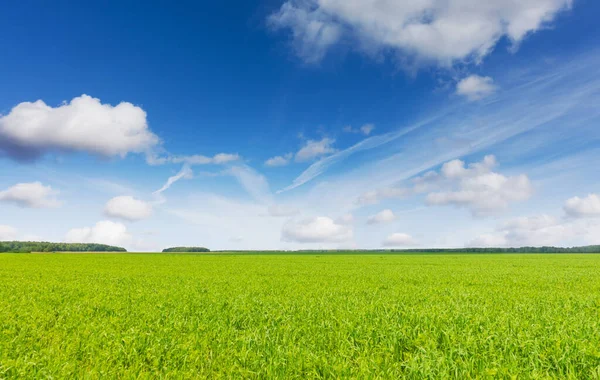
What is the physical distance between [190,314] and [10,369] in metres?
4.82

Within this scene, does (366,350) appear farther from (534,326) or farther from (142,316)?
(142,316)

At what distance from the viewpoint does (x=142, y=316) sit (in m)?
9.51

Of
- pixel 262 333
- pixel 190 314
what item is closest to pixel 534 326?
pixel 262 333

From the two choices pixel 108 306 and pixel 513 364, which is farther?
pixel 108 306

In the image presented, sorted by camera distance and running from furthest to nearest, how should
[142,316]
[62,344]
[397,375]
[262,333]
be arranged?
[142,316] → [262,333] → [62,344] → [397,375]

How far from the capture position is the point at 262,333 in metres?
7.69

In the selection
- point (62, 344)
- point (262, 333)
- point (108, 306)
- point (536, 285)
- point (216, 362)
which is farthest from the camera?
point (536, 285)

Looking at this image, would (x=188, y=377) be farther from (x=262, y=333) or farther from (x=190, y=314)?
(x=190, y=314)

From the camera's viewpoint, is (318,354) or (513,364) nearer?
(513,364)

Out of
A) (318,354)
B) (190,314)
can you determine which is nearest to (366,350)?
(318,354)

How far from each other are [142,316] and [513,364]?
9.24 m

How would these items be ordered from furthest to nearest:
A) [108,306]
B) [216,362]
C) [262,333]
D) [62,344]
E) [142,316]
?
[108,306], [142,316], [262,333], [62,344], [216,362]

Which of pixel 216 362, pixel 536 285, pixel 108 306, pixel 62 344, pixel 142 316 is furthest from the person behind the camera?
pixel 536 285

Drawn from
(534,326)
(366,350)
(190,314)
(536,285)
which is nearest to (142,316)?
(190,314)
